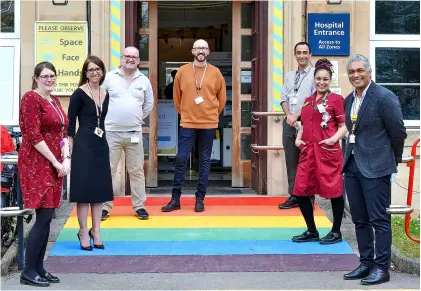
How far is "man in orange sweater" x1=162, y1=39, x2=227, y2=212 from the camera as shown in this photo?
8.87m

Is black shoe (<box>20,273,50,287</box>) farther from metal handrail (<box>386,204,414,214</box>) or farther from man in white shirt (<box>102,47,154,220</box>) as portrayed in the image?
metal handrail (<box>386,204,414,214</box>)

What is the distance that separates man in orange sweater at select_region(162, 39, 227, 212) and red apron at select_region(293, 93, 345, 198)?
1.74m

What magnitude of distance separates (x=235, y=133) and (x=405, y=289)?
16.0 ft

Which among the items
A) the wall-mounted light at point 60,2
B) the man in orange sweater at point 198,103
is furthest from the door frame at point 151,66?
the man in orange sweater at point 198,103

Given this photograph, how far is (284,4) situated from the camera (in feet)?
33.0

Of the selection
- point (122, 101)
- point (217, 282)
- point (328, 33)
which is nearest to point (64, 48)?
point (122, 101)

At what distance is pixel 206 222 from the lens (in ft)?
28.0

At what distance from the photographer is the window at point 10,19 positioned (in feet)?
33.5

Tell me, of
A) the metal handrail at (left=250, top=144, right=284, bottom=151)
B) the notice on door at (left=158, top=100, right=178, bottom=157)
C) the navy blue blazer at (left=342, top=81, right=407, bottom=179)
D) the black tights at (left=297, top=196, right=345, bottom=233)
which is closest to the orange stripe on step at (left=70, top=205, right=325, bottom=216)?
the metal handrail at (left=250, top=144, right=284, bottom=151)

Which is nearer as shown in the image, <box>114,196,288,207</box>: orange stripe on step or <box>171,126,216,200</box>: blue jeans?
<box>171,126,216,200</box>: blue jeans

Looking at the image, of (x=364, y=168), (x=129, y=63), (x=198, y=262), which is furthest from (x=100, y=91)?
(x=364, y=168)

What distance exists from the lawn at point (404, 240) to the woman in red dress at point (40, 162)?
11.0 ft

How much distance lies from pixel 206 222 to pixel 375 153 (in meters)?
2.76

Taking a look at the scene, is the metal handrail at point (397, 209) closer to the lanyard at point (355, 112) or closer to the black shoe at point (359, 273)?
the black shoe at point (359, 273)
